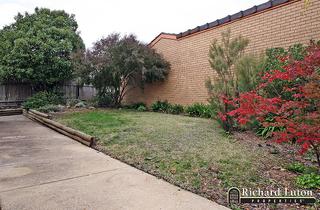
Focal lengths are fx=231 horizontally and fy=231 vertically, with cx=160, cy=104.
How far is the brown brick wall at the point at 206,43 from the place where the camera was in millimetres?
6332

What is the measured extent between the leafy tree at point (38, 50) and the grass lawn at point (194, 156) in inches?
327

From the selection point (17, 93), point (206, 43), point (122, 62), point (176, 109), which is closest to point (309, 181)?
point (206, 43)

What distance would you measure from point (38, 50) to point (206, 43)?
887 cm

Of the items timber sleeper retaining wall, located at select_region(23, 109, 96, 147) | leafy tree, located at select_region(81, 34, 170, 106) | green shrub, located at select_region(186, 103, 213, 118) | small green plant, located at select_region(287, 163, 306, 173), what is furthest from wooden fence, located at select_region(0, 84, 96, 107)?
small green plant, located at select_region(287, 163, 306, 173)

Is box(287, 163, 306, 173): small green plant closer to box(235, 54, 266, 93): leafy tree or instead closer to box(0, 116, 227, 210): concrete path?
box(0, 116, 227, 210): concrete path

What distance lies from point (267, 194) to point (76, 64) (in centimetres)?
1040

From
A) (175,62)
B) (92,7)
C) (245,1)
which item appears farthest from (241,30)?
(92,7)

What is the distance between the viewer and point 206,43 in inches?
364

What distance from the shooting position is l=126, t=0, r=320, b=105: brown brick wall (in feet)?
20.8

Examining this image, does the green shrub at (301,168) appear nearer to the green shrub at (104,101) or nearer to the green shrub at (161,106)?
the green shrub at (161,106)

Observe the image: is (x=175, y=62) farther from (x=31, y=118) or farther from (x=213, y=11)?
(x=31, y=118)

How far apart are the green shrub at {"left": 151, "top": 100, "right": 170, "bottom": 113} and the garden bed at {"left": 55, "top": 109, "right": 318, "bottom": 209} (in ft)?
16.3

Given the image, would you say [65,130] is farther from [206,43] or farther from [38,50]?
[38,50]

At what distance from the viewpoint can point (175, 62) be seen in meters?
11.0
